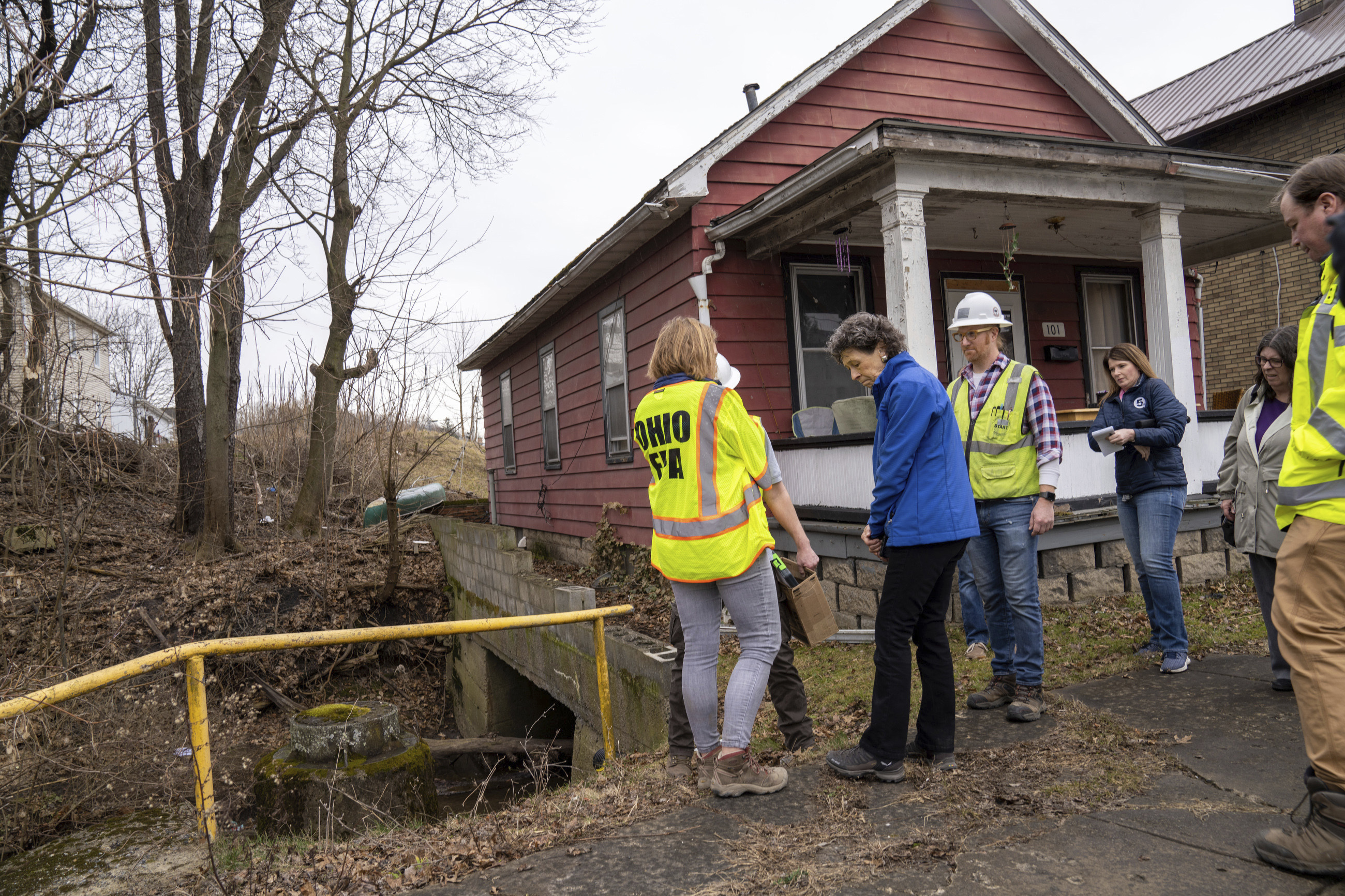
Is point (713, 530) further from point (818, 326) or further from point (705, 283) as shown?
point (818, 326)

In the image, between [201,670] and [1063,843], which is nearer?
[1063,843]

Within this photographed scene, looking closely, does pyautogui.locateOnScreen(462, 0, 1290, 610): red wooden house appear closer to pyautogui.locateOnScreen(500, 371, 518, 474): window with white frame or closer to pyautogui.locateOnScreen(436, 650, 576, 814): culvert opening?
pyautogui.locateOnScreen(436, 650, 576, 814): culvert opening

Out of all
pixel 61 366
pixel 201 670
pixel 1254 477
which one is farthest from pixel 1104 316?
pixel 61 366

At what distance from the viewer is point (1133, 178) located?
747 centimetres

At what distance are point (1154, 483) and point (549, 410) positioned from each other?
9706 millimetres

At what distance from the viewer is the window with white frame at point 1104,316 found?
10828 millimetres

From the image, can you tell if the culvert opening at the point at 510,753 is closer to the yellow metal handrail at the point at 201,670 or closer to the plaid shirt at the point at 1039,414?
the yellow metal handrail at the point at 201,670

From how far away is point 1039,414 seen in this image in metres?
4.31

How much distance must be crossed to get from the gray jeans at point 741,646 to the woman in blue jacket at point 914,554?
17.6 inches

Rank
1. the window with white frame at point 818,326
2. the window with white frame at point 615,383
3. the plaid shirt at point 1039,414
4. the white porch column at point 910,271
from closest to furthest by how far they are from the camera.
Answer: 1. the plaid shirt at point 1039,414
2. the white porch column at point 910,271
3. the window with white frame at point 818,326
4. the window with white frame at point 615,383

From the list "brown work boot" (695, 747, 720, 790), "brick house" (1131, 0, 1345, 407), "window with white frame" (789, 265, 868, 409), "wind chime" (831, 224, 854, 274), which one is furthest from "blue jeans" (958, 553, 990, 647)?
"brick house" (1131, 0, 1345, 407)

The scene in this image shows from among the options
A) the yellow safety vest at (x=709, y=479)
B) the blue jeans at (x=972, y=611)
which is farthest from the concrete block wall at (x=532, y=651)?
the yellow safety vest at (x=709, y=479)

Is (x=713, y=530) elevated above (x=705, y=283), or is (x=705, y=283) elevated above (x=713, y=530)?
(x=705, y=283)

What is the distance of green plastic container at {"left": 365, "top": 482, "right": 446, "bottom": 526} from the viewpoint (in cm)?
1626
